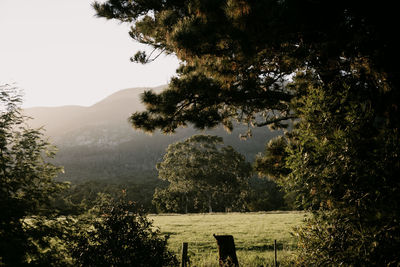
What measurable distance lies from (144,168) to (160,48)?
517 feet

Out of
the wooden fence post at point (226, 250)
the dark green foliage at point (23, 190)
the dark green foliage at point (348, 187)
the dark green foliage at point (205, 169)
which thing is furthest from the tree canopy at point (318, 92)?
the dark green foliage at point (205, 169)

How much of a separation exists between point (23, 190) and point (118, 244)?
2109mm

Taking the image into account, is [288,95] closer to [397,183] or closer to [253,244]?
[397,183]

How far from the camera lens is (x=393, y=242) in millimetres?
3789

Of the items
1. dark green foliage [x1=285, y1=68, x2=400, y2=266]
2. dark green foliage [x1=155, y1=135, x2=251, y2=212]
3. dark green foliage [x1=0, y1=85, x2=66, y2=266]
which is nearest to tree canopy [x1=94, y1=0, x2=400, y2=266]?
dark green foliage [x1=285, y1=68, x2=400, y2=266]

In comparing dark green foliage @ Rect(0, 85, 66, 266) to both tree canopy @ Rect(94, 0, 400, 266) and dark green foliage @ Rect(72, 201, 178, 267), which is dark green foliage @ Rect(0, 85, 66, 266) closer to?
dark green foliage @ Rect(72, 201, 178, 267)

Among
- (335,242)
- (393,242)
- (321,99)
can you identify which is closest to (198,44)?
(321,99)

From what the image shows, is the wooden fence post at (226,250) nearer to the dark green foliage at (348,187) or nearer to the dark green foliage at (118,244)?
the dark green foliage at (118,244)

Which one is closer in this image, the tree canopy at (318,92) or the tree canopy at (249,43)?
the tree canopy at (318,92)

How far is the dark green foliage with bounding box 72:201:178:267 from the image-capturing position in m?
4.85

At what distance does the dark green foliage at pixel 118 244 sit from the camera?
4.85 metres

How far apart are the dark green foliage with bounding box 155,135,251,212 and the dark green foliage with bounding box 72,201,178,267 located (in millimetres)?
42002

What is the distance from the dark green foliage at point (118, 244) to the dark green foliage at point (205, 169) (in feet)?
138

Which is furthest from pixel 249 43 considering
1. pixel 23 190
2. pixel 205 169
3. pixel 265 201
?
pixel 265 201
